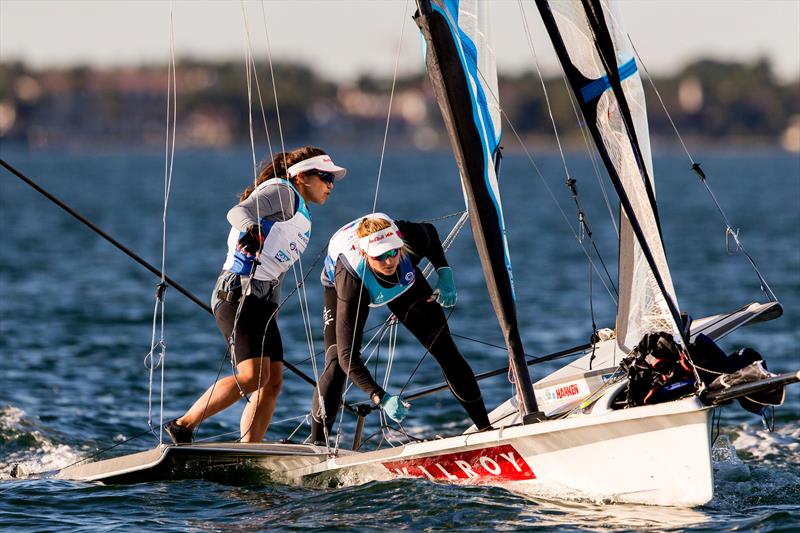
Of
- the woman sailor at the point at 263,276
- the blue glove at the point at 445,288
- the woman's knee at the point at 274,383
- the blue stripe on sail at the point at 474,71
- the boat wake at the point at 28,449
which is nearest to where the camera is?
the blue stripe on sail at the point at 474,71

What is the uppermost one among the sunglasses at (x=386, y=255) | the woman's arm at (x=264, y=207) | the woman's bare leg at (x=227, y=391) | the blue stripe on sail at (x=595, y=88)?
the blue stripe on sail at (x=595, y=88)

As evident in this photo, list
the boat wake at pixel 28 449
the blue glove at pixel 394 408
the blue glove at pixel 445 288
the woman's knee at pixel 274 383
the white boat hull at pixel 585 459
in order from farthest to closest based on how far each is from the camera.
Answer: the boat wake at pixel 28 449, the woman's knee at pixel 274 383, the blue glove at pixel 445 288, the blue glove at pixel 394 408, the white boat hull at pixel 585 459

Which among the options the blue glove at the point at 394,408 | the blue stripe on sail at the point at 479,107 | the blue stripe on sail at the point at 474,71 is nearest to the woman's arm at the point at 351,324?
the blue glove at the point at 394,408

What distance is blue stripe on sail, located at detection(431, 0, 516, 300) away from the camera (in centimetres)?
572

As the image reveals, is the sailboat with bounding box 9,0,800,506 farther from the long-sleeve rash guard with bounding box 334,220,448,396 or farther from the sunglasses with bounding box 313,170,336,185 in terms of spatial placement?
the sunglasses with bounding box 313,170,336,185

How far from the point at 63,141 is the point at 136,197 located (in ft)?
312

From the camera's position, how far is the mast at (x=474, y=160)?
5621 mm

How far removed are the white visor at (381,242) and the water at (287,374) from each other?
3.64 feet

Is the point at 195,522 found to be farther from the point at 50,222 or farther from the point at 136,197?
the point at 136,197

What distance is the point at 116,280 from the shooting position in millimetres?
18594

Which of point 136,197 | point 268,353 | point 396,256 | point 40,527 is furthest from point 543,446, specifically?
point 136,197

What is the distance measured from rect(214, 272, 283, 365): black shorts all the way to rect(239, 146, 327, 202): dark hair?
0.52 metres

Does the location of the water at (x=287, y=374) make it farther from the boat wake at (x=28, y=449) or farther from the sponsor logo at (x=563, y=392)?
the sponsor logo at (x=563, y=392)

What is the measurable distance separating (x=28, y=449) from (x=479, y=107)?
3.50 metres
